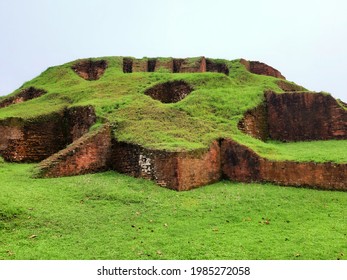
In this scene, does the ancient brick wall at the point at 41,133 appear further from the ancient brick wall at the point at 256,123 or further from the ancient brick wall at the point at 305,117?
the ancient brick wall at the point at 305,117

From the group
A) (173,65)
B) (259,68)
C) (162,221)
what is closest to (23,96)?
(173,65)

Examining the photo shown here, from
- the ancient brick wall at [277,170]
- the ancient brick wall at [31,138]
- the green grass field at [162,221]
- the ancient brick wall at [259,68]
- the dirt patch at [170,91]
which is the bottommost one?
the green grass field at [162,221]

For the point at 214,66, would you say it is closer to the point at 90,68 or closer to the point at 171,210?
the point at 90,68

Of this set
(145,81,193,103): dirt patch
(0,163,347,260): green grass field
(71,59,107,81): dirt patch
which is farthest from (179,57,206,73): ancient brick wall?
(0,163,347,260): green grass field

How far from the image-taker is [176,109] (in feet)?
51.6

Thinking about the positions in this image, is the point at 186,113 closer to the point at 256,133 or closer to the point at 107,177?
the point at 256,133

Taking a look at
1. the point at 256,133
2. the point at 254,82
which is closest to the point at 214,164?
the point at 256,133

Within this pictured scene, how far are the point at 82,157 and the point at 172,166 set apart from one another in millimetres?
3344

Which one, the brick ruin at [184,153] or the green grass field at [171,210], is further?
the brick ruin at [184,153]

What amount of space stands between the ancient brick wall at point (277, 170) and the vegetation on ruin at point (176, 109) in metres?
0.29

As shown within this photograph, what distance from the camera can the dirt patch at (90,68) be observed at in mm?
25453

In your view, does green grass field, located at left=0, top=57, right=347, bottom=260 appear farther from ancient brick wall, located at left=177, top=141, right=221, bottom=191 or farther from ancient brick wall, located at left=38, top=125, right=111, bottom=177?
ancient brick wall, located at left=38, top=125, right=111, bottom=177

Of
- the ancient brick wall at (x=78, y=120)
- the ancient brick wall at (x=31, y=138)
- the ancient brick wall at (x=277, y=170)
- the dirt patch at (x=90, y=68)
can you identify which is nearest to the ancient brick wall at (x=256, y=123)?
the ancient brick wall at (x=277, y=170)

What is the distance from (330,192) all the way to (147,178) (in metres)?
5.24
